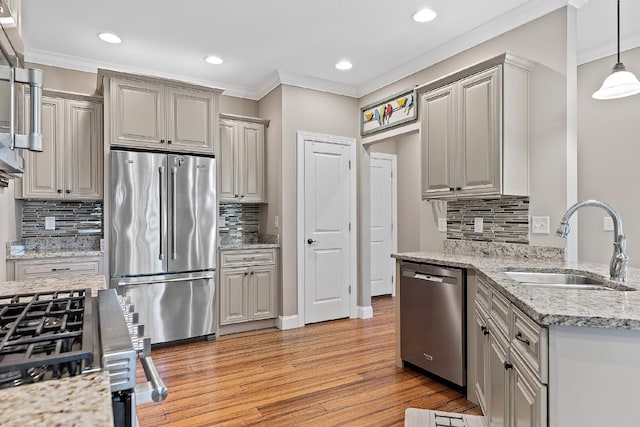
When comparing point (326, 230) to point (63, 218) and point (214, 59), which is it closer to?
point (214, 59)

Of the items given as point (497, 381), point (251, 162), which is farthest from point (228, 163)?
point (497, 381)

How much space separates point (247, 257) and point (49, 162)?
1988 millimetres

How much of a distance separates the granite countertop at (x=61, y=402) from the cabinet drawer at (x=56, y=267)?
10.2ft

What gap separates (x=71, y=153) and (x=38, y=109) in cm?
272

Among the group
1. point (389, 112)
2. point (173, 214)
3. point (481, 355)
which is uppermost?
point (389, 112)

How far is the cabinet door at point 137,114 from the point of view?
3.58 m

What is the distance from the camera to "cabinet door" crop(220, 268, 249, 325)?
4.05m

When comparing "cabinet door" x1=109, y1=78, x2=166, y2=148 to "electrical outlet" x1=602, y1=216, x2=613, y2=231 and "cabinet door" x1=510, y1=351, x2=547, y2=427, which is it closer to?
"cabinet door" x1=510, y1=351, x2=547, y2=427

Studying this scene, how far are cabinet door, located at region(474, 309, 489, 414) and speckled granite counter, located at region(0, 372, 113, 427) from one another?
1.97 m

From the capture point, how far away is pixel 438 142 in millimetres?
3223

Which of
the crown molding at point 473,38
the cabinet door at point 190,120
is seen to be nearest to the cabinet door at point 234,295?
the cabinet door at point 190,120

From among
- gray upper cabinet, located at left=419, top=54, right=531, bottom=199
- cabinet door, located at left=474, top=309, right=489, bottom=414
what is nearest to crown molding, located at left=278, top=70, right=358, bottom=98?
gray upper cabinet, located at left=419, top=54, right=531, bottom=199

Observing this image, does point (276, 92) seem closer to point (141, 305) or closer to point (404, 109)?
point (404, 109)

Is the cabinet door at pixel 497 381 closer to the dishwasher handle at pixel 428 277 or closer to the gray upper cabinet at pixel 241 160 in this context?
the dishwasher handle at pixel 428 277
